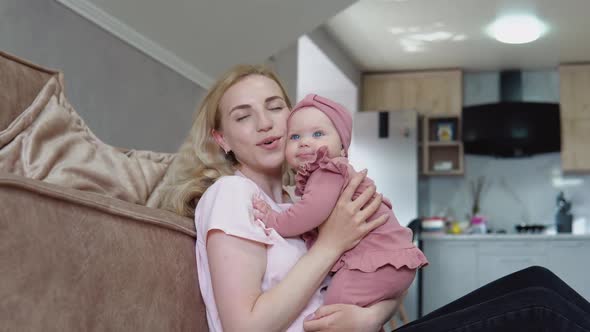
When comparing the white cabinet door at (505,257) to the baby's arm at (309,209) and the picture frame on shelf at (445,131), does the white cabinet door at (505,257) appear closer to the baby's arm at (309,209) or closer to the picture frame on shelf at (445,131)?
the picture frame on shelf at (445,131)

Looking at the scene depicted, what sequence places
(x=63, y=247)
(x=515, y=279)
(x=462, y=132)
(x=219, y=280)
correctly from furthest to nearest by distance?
1. (x=462, y=132)
2. (x=515, y=279)
3. (x=219, y=280)
4. (x=63, y=247)

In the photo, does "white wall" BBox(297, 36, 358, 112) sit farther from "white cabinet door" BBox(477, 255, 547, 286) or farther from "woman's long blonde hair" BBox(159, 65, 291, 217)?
"woman's long blonde hair" BBox(159, 65, 291, 217)

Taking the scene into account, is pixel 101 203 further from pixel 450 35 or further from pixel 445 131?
pixel 445 131

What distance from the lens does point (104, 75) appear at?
2.88m

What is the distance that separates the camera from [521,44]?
18.8 feet

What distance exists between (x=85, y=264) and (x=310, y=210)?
51cm

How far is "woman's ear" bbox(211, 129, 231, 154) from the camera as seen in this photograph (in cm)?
151

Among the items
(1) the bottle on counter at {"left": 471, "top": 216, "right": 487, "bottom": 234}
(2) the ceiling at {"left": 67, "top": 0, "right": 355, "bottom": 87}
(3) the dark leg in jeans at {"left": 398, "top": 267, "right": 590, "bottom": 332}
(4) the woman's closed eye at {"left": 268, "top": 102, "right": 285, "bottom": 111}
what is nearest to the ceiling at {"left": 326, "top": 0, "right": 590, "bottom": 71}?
(2) the ceiling at {"left": 67, "top": 0, "right": 355, "bottom": 87}

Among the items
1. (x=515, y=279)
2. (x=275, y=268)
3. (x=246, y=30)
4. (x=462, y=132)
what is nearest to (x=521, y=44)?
(x=462, y=132)

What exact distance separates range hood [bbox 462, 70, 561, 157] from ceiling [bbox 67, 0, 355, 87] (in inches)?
96.4

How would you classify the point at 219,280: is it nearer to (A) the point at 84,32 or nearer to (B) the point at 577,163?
(A) the point at 84,32

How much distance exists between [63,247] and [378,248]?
66cm

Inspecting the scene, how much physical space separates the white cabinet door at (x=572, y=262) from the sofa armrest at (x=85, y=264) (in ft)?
16.0

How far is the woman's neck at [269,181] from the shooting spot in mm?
1499
